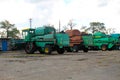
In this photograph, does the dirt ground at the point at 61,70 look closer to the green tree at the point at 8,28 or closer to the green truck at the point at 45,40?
the green truck at the point at 45,40

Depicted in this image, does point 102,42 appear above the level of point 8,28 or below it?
below

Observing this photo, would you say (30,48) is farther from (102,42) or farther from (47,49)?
(102,42)

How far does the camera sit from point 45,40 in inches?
1425

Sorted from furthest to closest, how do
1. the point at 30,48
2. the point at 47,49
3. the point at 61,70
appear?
the point at 30,48 → the point at 47,49 → the point at 61,70

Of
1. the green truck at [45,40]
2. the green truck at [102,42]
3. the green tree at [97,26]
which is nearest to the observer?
the green truck at [45,40]

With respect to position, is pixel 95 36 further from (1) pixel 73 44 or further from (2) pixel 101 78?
(2) pixel 101 78

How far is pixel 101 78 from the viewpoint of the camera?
42.4 ft

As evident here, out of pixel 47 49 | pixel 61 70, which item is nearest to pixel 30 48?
pixel 47 49

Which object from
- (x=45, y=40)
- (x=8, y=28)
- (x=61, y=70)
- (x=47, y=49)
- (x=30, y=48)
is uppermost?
Result: (x=8, y=28)

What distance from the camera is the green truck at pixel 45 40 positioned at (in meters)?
35.7

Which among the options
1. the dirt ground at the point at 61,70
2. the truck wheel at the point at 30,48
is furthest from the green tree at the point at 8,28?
the dirt ground at the point at 61,70

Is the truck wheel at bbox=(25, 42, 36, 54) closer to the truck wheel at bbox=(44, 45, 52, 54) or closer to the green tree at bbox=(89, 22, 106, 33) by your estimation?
the truck wheel at bbox=(44, 45, 52, 54)

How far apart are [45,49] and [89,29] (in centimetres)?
8937

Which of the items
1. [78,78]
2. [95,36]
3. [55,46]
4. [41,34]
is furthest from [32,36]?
[78,78]
